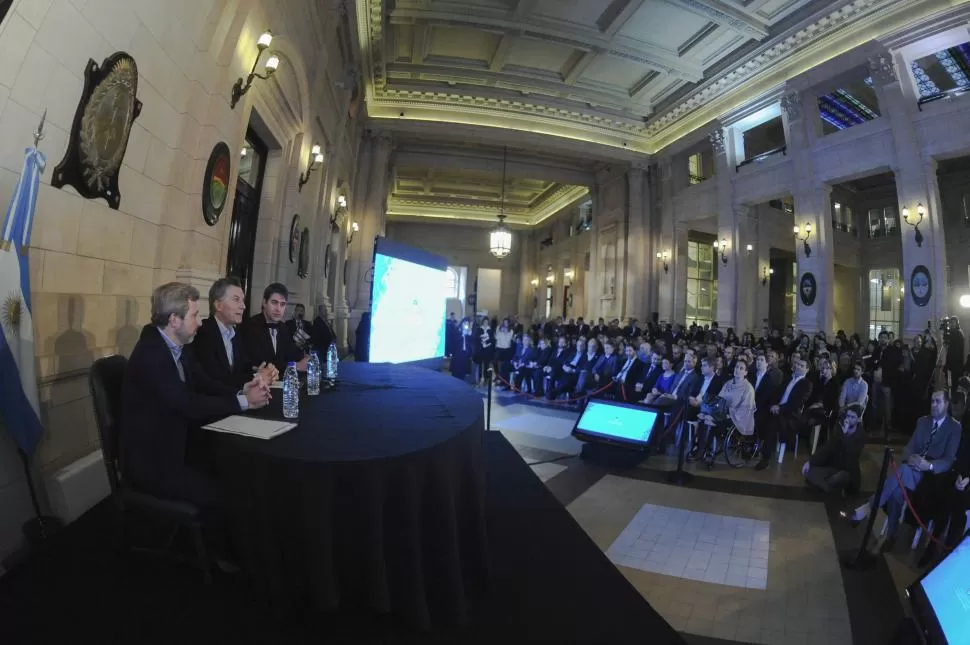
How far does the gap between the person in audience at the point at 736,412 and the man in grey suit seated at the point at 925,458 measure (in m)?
1.65

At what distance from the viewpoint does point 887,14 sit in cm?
899

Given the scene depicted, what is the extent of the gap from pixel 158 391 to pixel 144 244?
257cm

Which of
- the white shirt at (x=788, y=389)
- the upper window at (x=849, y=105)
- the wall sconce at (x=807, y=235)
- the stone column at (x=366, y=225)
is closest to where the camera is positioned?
the white shirt at (x=788, y=389)

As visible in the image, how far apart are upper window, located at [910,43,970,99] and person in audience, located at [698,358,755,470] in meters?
11.7

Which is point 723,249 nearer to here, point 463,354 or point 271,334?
point 463,354

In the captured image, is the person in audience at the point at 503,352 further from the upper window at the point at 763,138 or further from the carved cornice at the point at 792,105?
the upper window at the point at 763,138

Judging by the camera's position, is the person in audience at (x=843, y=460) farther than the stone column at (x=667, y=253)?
No

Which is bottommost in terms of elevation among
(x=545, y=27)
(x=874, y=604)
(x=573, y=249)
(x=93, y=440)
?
(x=874, y=604)

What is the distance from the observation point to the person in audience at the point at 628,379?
7.80m

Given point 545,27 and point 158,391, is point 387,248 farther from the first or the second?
point 545,27

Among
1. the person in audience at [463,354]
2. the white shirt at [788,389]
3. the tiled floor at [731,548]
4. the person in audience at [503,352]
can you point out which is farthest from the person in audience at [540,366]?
the white shirt at [788,389]

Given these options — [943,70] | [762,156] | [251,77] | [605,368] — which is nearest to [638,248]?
[762,156]

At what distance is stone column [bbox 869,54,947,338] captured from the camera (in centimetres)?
934

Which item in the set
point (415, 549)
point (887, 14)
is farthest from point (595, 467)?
point (887, 14)
